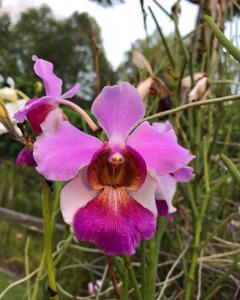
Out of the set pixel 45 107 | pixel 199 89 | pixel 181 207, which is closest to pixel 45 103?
pixel 45 107

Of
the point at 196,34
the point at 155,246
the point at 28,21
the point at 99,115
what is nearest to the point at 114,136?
the point at 99,115

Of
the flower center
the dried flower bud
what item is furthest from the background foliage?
the flower center

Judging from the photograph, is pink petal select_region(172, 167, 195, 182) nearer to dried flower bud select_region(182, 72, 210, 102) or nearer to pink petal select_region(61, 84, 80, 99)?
pink petal select_region(61, 84, 80, 99)

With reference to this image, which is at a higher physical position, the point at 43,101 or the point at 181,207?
the point at 43,101

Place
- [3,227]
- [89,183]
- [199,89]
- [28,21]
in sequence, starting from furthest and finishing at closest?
[28,21] → [3,227] → [199,89] → [89,183]

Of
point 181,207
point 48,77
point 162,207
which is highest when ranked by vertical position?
point 48,77

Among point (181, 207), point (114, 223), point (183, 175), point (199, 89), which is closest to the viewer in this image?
point (114, 223)

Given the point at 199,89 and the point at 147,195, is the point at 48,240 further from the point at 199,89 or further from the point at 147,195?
the point at 199,89

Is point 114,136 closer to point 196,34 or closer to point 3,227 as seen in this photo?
point 196,34

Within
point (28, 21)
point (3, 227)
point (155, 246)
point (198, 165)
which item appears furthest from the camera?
point (28, 21)
